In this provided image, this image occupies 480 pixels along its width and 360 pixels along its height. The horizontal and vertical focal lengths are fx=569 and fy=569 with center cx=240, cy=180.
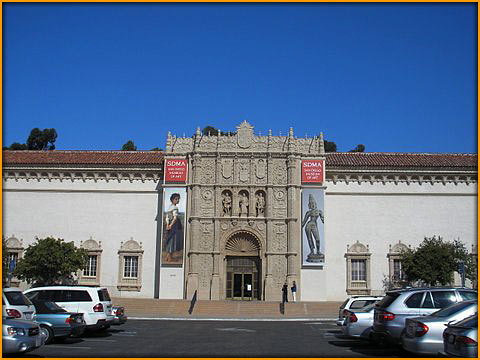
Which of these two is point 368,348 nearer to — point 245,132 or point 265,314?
point 265,314

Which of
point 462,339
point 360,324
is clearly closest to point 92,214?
point 360,324

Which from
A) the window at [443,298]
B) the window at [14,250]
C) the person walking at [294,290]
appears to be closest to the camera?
the window at [443,298]

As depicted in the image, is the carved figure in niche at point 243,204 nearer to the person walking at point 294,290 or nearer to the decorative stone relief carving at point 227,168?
the decorative stone relief carving at point 227,168

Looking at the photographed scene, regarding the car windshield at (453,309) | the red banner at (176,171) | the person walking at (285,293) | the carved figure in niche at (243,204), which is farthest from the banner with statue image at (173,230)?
the car windshield at (453,309)

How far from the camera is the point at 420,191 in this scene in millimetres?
47594

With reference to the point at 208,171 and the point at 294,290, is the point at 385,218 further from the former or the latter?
the point at 208,171

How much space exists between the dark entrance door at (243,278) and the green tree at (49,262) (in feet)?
38.3

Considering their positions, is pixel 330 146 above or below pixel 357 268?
above

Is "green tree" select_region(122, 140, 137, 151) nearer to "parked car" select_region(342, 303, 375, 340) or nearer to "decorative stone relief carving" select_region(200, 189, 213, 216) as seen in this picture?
"decorative stone relief carving" select_region(200, 189, 213, 216)

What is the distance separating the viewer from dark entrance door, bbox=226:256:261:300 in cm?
4575

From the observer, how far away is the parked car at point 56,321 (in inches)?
738

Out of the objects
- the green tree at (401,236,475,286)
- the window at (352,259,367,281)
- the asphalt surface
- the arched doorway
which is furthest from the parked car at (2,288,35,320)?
the window at (352,259,367,281)

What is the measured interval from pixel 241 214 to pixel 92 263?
42.5 ft

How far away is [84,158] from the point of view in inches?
1950
